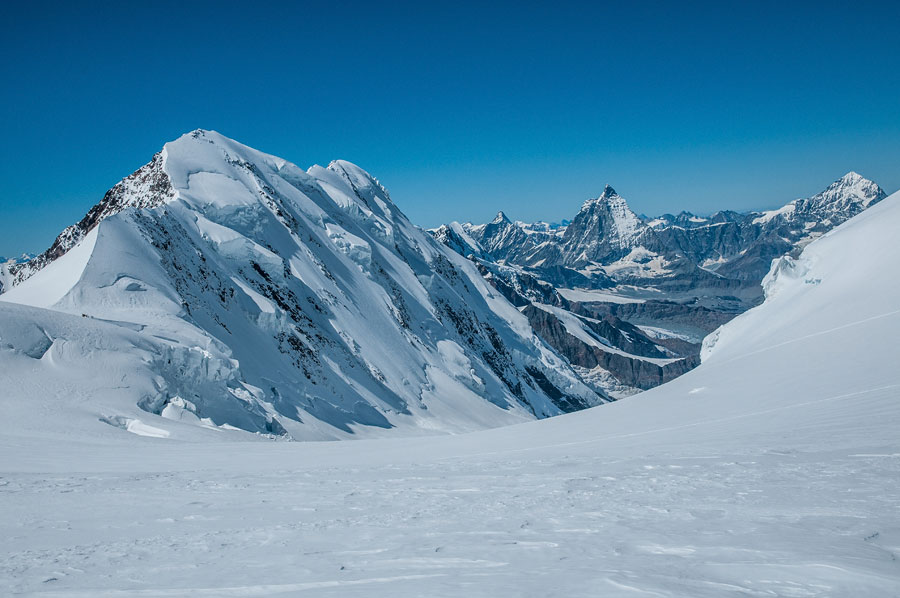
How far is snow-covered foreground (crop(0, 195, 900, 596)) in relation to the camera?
5.14 meters

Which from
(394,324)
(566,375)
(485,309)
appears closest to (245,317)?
(394,324)

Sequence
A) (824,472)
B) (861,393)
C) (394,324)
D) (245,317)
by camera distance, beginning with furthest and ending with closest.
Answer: (394,324) → (245,317) → (861,393) → (824,472)

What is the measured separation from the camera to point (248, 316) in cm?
4616

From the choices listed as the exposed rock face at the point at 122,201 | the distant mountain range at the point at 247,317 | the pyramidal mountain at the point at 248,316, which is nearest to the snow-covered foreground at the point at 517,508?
the pyramidal mountain at the point at 248,316

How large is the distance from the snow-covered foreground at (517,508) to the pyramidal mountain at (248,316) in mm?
8731

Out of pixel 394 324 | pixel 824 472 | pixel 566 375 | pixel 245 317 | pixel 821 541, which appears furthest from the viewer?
pixel 566 375

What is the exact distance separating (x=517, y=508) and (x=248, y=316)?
4211 cm

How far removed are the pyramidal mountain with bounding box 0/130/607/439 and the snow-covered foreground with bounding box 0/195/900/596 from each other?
8731 mm

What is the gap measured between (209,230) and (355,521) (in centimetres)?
5153

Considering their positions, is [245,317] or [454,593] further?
[245,317]

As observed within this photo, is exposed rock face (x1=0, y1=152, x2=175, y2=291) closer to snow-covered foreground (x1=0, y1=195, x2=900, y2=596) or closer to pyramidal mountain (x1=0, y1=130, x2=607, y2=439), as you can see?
pyramidal mountain (x1=0, y1=130, x2=607, y2=439)

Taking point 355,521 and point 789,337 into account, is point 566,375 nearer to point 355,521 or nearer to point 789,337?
point 789,337

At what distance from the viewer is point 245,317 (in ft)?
150

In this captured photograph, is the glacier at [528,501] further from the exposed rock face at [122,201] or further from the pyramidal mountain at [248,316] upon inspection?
the exposed rock face at [122,201]
